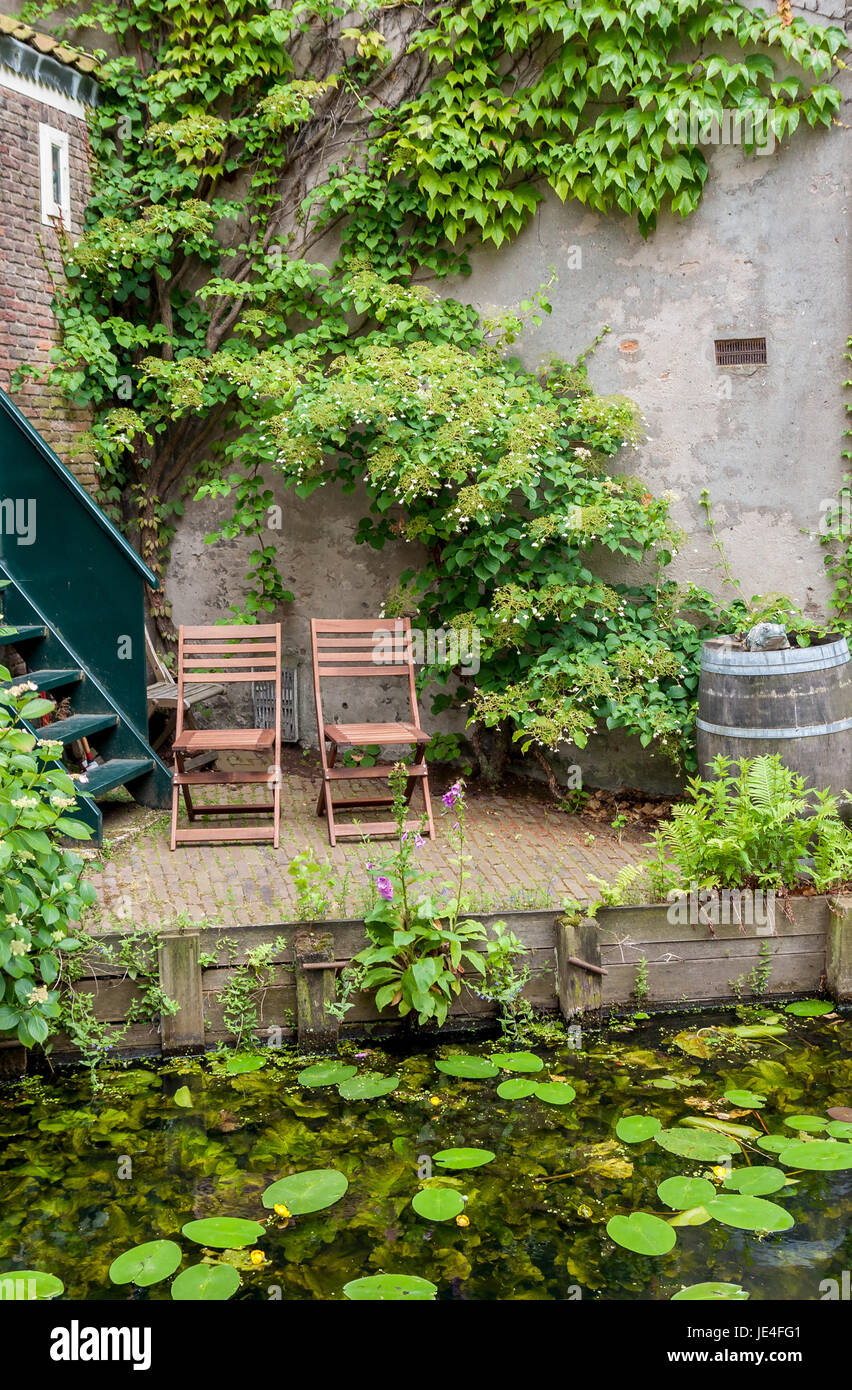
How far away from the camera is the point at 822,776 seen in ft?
18.9

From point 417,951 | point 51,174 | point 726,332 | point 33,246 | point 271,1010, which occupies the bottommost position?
point 271,1010

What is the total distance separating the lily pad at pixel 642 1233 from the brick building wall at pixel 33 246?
5.47 m

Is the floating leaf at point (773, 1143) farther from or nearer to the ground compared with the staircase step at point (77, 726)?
nearer to the ground

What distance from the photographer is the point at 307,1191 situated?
12.2ft

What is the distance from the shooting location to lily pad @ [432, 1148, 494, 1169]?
3.88m

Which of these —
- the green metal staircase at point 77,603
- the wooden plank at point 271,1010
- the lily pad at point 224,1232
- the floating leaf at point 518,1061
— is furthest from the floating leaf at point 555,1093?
the green metal staircase at point 77,603

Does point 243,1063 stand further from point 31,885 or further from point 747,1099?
point 747,1099

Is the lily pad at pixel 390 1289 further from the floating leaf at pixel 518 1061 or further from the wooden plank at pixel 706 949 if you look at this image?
the wooden plank at pixel 706 949

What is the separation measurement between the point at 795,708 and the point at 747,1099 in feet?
6.94

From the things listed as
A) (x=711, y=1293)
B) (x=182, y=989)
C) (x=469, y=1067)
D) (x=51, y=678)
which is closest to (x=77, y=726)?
(x=51, y=678)

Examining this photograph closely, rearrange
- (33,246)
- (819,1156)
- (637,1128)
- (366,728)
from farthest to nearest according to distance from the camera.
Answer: (33,246)
(366,728)
(637,1128)
(819,1156)

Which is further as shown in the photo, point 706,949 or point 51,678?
point 51,678

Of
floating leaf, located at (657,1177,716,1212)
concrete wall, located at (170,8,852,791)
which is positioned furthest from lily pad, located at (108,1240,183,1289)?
concrete wall, located at (170,8,852,791)

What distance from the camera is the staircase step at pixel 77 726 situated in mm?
5991
